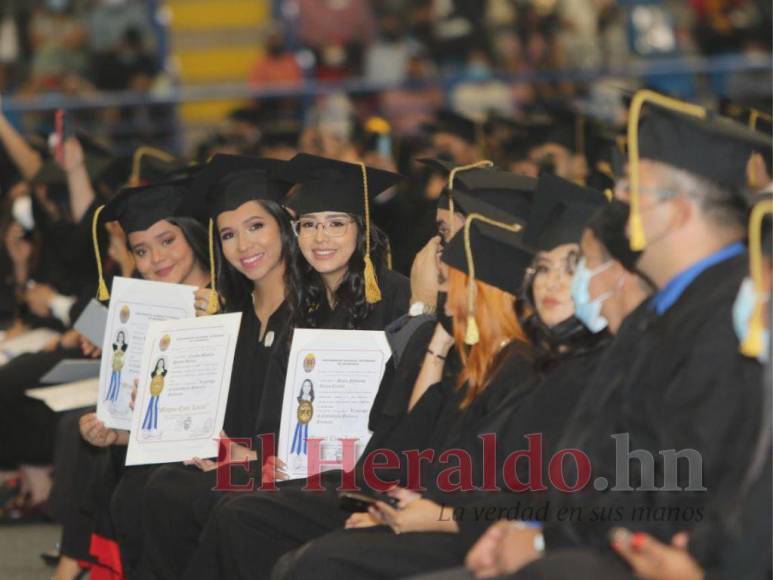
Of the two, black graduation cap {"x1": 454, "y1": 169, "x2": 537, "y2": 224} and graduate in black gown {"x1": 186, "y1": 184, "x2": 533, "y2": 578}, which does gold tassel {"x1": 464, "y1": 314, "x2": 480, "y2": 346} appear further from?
black graduation cap {"x1": 454, "y1": 169, "x2": 537, "y2": 224}

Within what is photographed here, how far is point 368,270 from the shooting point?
18.9 feet

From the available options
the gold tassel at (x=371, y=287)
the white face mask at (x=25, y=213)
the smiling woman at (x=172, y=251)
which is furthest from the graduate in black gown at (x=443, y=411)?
the white face mask at (x=25, y=213)

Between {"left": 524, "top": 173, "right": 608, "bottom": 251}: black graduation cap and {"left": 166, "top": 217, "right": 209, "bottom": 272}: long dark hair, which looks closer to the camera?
{"left": 524, "top": 173, "right": 608, "bottom": 251}: black graduation cap

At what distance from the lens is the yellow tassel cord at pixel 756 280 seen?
345 centimetres

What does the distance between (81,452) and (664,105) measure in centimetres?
386

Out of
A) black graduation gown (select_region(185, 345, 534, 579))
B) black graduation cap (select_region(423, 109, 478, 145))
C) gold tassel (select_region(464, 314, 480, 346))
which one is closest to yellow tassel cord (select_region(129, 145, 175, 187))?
black graduation cap (select_region(423, 109, 478, 145))

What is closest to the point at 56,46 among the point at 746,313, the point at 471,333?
the point at 471,333

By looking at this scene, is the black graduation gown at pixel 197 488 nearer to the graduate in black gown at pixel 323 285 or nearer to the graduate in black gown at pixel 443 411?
the graduate in black gown at pixel 323 285

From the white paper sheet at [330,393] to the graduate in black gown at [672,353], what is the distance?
139 centimetres

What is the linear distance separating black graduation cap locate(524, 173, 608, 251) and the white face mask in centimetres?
473

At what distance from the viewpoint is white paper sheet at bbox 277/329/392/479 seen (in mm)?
5293

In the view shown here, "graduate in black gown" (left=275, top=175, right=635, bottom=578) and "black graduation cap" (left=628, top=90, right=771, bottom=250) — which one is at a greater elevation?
"black graduation cap" (left=628, top=90, right=771, bottom=250)

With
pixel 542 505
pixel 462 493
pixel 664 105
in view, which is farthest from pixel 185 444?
pixel 664 105

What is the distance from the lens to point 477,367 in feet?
15.5
